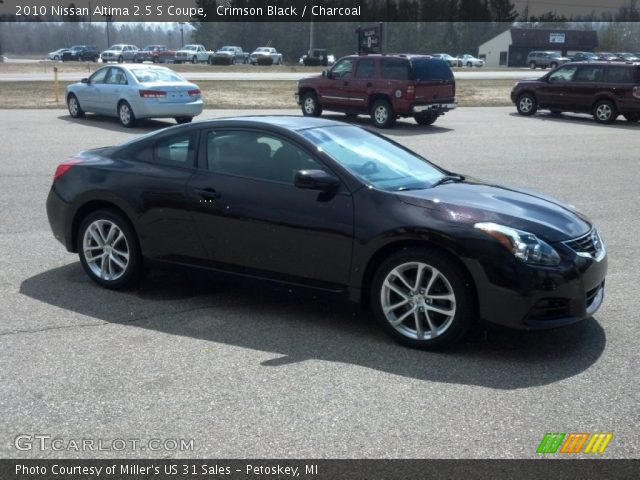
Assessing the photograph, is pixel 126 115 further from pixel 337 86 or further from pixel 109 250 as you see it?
pixel 109 250

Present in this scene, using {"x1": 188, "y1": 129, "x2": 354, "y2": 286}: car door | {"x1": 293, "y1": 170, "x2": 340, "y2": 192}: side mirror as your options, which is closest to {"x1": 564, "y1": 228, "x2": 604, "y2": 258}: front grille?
{"x1": 188, "y1": 129, "x2": 354, "y2": 286}: car door

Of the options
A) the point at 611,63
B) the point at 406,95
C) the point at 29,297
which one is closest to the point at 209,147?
the point at 29,297

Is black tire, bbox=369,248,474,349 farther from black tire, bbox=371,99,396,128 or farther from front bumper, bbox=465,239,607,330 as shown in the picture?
black tire, bbox=371,99,396,128

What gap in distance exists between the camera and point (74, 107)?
22.0 meters

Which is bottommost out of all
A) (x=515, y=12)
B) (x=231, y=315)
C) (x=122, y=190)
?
(x=231, y=315)

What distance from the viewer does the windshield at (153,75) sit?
19.9 metres

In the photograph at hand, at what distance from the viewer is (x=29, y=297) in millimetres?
6254

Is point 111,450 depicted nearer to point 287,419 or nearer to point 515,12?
point 287,419

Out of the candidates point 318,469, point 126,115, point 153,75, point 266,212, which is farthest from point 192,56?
point 318,469

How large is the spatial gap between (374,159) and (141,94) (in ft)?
48.3

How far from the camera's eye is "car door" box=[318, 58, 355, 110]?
2192 cm

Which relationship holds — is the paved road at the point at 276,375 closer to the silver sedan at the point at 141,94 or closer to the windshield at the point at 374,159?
the windshield at the point at 374,159

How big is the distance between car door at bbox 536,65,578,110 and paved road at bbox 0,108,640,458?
1790cm

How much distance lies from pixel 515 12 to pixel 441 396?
125452 millimetres
